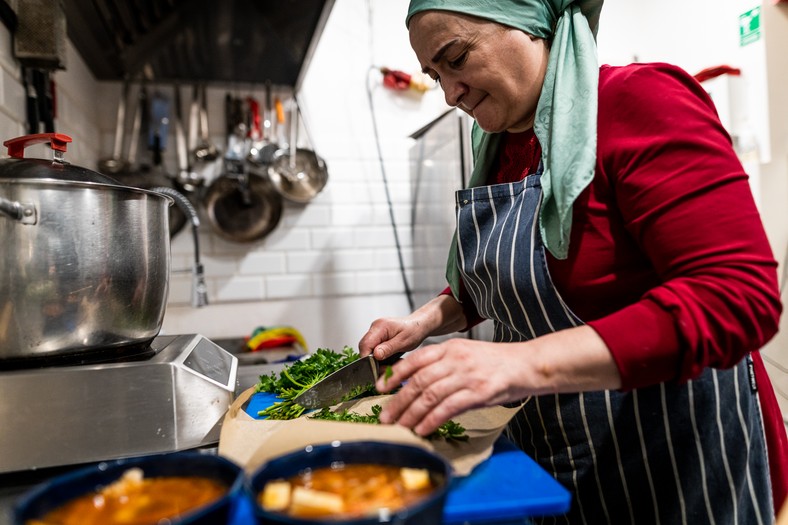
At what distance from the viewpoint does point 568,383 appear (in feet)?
2.23

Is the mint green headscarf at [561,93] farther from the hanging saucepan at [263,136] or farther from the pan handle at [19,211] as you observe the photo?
the hanging saucepan at [263,136]

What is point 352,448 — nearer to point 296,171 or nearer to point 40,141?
point 40,141

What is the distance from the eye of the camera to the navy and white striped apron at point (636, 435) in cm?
87

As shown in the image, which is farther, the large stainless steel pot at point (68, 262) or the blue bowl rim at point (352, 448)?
the large stainless steel pot at point (68, 262)

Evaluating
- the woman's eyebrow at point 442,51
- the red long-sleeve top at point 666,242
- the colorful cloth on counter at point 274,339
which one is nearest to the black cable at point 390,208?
the colorful cloth on counter at point 274,339

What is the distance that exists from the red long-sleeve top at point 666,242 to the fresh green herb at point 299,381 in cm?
47

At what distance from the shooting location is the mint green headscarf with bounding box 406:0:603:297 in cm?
82

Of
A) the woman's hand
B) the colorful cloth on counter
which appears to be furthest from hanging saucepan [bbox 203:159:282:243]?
the woman's hand

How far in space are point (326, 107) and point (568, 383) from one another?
7.01 feet

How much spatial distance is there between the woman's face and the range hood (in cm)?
80

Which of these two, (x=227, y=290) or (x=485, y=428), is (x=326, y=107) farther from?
(x=485, y=428)

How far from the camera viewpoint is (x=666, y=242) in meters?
0.72

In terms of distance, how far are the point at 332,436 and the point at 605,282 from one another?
47cm

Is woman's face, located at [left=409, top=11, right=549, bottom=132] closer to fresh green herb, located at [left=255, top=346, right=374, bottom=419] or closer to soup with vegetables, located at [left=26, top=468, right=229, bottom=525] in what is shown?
fresh green herb, located at [left=255, top=346, right=374, bottom=419]
